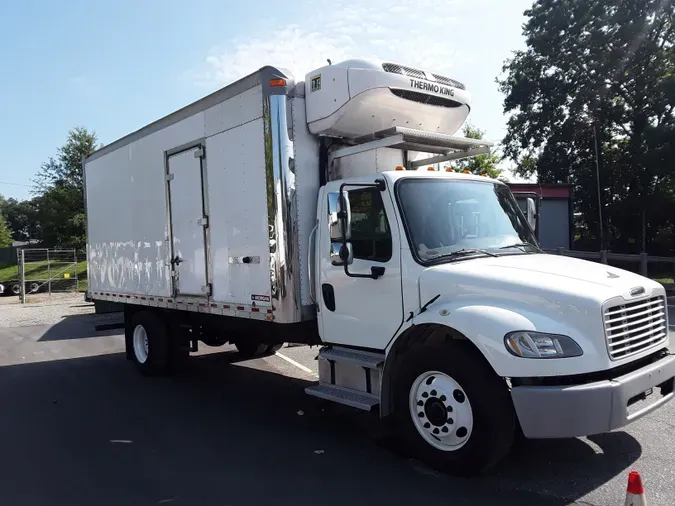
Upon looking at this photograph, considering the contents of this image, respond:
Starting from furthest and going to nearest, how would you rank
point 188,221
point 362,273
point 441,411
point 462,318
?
1. point 188,221
2. point 362,273
3. point 441,411
4. point 462,318

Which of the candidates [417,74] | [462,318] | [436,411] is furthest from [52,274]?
[462,318]

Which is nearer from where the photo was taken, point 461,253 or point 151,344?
point 461,253

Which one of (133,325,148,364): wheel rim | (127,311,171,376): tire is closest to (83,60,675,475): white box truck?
(127,311,171,376): tire

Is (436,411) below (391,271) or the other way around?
below

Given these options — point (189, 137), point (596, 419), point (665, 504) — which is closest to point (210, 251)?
point (189, 137)

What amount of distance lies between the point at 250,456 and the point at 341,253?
6.30 ft

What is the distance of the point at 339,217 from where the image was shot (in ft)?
15.8

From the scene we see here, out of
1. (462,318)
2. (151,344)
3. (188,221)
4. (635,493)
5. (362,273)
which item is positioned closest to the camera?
(635,493)

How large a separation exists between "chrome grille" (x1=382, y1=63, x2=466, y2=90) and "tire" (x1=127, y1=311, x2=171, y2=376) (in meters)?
4.78

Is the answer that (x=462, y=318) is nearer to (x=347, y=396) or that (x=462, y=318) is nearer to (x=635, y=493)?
(x=347, y=396)

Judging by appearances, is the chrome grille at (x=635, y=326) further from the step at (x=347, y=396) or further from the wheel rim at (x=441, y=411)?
the step at (x=347, y=396)

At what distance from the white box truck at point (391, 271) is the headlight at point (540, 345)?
11 millimetres

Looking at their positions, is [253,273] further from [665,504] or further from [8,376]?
[8,376]

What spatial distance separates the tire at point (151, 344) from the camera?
26.6 ft
